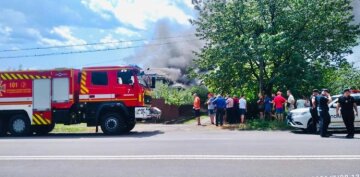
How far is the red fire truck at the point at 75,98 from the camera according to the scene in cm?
1591

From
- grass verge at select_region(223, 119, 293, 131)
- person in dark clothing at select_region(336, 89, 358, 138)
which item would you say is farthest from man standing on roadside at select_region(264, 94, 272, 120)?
person in dark clothing at select_region(336, 89, 358, 138)

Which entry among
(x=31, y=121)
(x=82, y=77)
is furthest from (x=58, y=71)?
(x=31, y=121)

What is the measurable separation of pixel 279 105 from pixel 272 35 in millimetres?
3123

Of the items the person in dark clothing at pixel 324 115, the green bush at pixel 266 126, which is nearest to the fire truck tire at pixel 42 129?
the green bush at pixel 266 126

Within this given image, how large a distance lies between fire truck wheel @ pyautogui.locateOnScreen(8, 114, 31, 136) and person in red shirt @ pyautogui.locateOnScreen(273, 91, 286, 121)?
10.4m

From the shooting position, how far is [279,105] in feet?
61.4

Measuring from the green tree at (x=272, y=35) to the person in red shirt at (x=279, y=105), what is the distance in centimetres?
179

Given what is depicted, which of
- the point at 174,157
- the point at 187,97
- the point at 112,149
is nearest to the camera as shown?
the point at 174,157

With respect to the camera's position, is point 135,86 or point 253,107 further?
point 253,107

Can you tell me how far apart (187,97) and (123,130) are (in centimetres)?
1514

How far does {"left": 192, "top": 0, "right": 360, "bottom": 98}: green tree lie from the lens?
19703 mm

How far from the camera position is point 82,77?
637 inches
